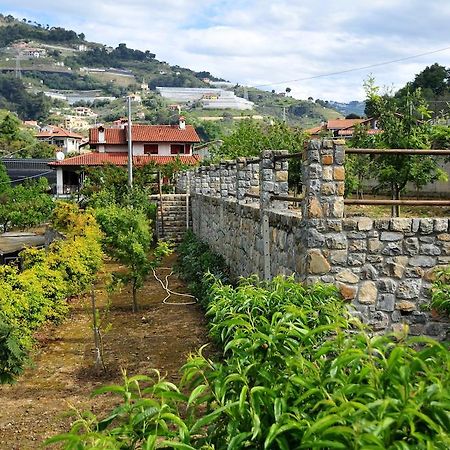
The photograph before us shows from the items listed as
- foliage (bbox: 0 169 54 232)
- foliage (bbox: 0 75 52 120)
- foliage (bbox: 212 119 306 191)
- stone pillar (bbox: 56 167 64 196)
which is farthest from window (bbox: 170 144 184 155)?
foliage (bbox: 0 75 52 120)

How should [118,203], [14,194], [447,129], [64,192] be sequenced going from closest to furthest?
[447,129]
[118,203]
[14,194]
[64,192]

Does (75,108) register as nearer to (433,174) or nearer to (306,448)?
(433,174)

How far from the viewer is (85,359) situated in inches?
327

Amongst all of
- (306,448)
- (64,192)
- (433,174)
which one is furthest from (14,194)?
(306,448)

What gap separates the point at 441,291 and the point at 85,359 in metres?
5.23

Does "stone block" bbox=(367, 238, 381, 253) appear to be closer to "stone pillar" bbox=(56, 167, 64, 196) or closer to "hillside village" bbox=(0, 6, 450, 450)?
"hillside village" bbox=(0, 6, 450, 450)

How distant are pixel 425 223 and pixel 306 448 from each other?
395 cm

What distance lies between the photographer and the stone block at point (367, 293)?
17.7ft

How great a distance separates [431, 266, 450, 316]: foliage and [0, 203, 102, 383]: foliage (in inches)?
178

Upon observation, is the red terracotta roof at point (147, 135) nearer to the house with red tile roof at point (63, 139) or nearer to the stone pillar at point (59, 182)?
the stone pillar at point (59, 182)

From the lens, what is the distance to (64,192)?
4275cm

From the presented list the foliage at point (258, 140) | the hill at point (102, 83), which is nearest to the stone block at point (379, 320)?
the foliage at point (258, 140)

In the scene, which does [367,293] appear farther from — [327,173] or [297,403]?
[297,403]

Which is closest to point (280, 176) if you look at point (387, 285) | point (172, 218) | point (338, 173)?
point (338, 173)
